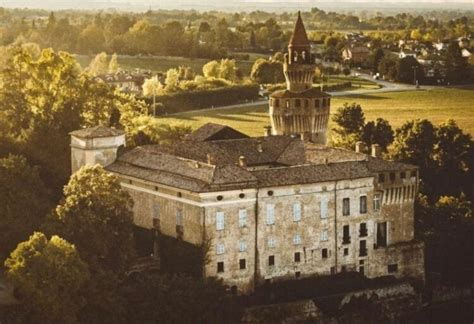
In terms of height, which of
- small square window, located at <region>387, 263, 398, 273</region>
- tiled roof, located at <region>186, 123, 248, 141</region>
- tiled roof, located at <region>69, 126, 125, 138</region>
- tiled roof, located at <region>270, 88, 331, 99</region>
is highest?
tiled roof, located at <region>270, 88, 331, 99</region>

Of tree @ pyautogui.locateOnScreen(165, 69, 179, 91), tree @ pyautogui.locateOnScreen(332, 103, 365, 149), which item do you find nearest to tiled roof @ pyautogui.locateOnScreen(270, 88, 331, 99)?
tree @ pyautogui.locateOnScreen(332, 103, 365, 149)

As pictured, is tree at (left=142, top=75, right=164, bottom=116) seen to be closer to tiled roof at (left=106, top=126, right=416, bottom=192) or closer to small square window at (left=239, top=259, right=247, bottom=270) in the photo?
tiled roof at (left=106, top=126, right=416, bottom=192)

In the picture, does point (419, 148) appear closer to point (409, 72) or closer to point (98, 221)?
point (98, 221)

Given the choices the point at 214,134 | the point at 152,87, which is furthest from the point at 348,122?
the point at 152,87

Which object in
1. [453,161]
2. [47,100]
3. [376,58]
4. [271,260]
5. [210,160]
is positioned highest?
[47,100]

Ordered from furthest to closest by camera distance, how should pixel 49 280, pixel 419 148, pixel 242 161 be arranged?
1. pixel 419 148
2. pixel 242 161
3. pixel 49 280

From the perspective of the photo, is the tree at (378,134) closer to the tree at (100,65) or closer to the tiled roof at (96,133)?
the tiled roof at (96,133)
